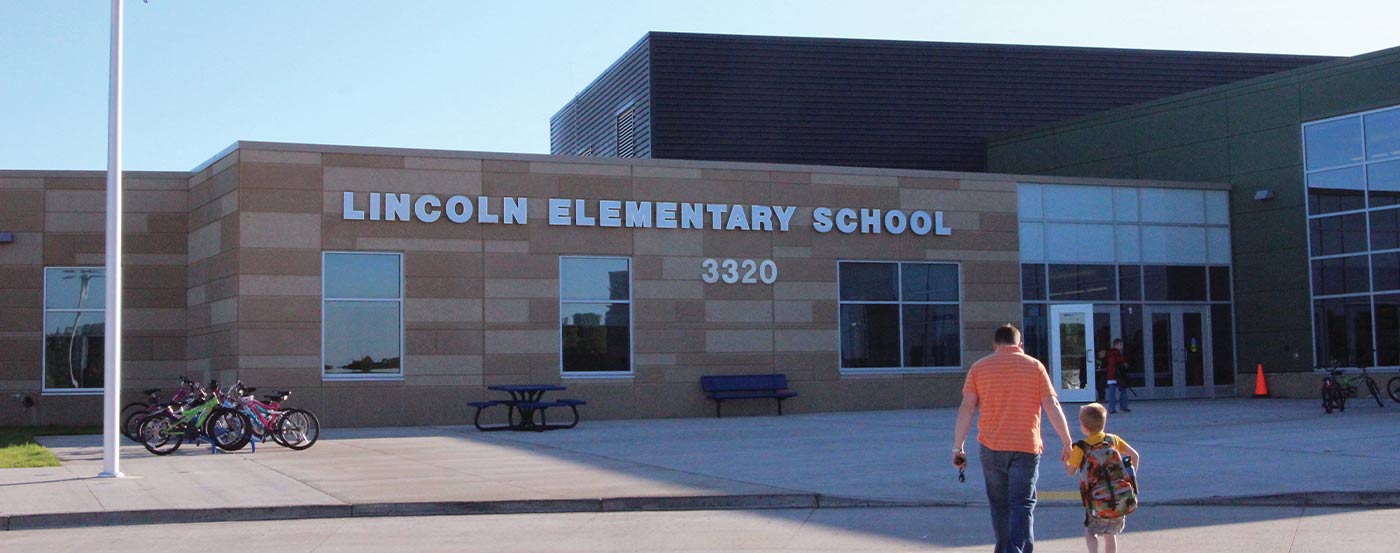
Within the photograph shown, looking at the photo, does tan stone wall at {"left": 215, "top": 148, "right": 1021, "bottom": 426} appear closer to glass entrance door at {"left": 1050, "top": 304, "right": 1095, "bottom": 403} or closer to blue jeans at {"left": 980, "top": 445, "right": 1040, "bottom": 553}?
glass entrance door at {"left": 1050, "top": 304, "right": 1095, "bottom": 403}

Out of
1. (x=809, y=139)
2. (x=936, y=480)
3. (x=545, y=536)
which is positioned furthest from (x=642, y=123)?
(x=545, y=536)

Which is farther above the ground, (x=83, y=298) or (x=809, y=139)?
(x=809, y=139)

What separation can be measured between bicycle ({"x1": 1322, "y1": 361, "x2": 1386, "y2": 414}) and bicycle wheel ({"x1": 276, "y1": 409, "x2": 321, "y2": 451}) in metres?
17.1

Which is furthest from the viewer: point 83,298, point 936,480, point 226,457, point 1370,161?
point 1370,161

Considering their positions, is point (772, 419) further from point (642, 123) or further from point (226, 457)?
point (642, 123)

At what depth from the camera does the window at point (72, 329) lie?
26.9m

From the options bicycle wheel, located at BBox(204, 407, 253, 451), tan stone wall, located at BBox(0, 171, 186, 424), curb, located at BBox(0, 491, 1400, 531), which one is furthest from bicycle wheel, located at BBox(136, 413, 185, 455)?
tan stone wall, located at BBox(0, 171, 186, 424)

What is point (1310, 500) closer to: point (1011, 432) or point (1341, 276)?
point (1011, 432)

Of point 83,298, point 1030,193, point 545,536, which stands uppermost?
point 1030,193

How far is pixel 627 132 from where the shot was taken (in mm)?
41312

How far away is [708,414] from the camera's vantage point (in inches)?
1072

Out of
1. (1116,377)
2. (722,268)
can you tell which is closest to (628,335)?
(722,268)

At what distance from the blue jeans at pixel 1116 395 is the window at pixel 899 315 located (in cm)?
385

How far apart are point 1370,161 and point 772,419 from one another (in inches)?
532
